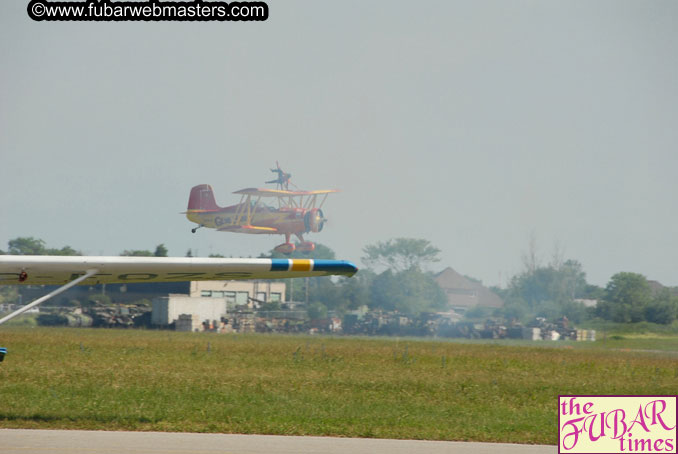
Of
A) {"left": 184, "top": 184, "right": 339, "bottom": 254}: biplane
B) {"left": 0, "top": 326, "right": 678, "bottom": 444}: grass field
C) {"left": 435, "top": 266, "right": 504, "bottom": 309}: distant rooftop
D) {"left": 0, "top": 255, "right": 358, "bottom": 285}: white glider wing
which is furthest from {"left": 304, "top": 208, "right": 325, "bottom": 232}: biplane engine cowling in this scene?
{"left": 0, "top": 255, "right": 358, "bottom": 285}: white glider wing

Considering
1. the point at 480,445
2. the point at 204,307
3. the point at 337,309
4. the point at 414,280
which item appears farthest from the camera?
the point at 414,280

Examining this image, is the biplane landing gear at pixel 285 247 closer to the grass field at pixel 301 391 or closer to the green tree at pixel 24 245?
the green tree at pixel 24 245

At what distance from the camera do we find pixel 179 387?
18.2m

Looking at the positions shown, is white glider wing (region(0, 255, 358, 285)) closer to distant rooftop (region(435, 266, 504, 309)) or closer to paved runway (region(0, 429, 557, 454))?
paved runway (region(0, 429, 557, 454))

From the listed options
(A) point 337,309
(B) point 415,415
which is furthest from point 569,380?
(A) point 337,309

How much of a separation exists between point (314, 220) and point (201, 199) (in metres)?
20.4

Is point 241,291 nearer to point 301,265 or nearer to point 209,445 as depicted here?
point 301,265

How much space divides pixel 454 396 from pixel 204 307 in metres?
58.6

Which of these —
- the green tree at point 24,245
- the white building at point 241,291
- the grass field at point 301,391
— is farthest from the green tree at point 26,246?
the grass field at point 301,391

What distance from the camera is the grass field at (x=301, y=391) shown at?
13359mm

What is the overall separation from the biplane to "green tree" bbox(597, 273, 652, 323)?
122 feet

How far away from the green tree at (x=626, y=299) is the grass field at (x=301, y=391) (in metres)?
51.0

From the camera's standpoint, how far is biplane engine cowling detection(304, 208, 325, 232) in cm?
10450

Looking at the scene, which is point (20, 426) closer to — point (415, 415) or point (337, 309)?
point (415, 415)
